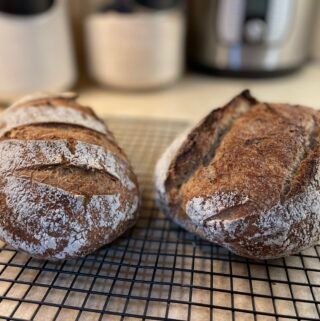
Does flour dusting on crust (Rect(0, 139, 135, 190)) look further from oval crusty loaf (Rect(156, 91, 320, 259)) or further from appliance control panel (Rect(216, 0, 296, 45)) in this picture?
appliance control panel (Rect(216, 0, 296, 45))

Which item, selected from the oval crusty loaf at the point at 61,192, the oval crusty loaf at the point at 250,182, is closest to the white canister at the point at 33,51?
the oval crusty loaf at the point at 61,192

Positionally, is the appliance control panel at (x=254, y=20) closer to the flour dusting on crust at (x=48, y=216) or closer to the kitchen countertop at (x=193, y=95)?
the kitchen countertop at (x=193, y=95)

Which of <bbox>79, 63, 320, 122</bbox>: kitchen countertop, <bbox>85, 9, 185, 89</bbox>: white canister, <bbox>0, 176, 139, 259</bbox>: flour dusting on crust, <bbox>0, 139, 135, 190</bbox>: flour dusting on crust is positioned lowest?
<bbox>79, 63, 320, 122</bbox>: kitchen countertop

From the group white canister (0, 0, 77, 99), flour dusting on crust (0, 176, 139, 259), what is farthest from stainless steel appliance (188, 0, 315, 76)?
flour dusting on crust (0, 176, 139, 259)

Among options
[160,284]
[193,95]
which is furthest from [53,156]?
[193,95]

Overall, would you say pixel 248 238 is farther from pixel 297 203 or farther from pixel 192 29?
pixel 192 29
